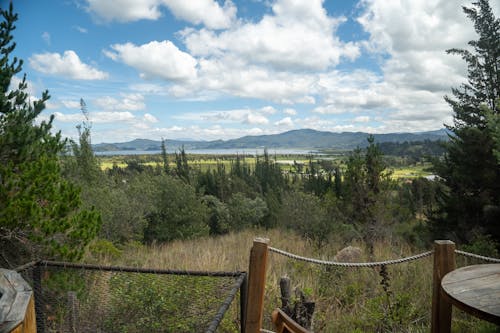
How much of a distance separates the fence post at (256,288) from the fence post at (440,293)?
1.42 meters

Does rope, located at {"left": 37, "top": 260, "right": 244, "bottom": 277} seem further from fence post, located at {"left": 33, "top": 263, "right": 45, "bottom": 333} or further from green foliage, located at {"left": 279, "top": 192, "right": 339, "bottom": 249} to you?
green foliage, located at {"left": 279, "top": 192, "right": 339, "bottom": 249}

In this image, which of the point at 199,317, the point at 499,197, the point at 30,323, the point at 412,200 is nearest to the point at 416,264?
the point at 199,317

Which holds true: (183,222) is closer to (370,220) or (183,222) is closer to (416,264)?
(370,220)

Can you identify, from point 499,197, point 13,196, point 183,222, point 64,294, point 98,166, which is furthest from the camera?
point 183,222

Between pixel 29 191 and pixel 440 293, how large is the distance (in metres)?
3.87

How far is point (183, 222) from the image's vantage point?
16.6 meters

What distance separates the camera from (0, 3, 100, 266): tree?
10.6 ft

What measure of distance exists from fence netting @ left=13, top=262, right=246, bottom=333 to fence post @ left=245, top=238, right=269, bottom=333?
1.71ft

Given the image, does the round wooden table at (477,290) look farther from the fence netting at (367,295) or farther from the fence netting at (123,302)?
the fence netting at (123,302)

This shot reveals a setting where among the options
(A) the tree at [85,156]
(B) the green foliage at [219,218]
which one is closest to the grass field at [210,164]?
(A) the tree at [85,156]

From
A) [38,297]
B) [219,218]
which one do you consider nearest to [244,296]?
[38,297]

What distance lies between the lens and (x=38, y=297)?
3.16 metres

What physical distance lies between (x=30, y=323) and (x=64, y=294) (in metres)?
2.38

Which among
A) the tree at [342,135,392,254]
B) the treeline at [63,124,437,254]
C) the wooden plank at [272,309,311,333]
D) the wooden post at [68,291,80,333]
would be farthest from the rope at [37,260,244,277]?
the tree at [342,135,392,254]
